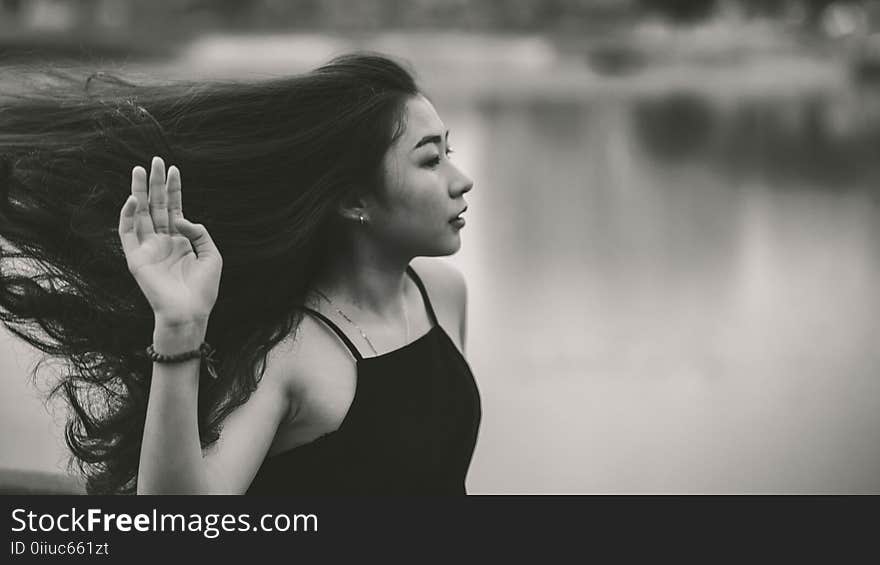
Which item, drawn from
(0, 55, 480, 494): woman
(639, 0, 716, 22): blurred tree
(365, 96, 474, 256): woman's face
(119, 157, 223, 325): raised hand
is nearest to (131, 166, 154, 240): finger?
(119, 157, 223, 325): raised hand

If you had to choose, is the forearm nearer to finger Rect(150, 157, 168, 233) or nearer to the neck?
finger Rect(150, 157, 168, 233)

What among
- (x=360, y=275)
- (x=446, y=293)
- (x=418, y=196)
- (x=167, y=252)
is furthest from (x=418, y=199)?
(x=167, y=252)

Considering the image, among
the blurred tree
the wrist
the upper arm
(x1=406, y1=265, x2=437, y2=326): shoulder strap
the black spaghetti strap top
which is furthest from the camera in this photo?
the blurred tree

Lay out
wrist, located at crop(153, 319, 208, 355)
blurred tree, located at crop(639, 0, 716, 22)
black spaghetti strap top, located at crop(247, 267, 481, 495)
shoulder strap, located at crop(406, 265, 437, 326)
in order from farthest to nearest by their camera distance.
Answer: blurred tree, located at crop(639, 0, 716, 22), shoulder strap, located at crop(406, 265, 437, 326), black spaghetti strap top, located at crop(247, 267, 481, 495), wrist, located at crop(153, 319, 208, 355)

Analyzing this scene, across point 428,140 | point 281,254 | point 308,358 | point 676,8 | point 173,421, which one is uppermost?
point 676,8

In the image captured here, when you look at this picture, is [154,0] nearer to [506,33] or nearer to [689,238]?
[506,33]

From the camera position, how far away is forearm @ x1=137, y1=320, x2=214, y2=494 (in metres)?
0.85

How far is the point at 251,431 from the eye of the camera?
0.98m

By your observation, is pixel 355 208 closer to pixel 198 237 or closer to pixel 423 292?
pixel 423 292

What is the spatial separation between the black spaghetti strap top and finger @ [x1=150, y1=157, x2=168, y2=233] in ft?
0.83

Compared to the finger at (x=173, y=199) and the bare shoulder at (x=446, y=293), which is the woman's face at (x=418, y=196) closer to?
the bare shoulder at (x=446, y=293)

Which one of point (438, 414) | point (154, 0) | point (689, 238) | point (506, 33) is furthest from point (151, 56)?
point (438, 414)

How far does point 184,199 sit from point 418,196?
9.9 inches

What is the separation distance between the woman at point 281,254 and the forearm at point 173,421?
0.55 feet
